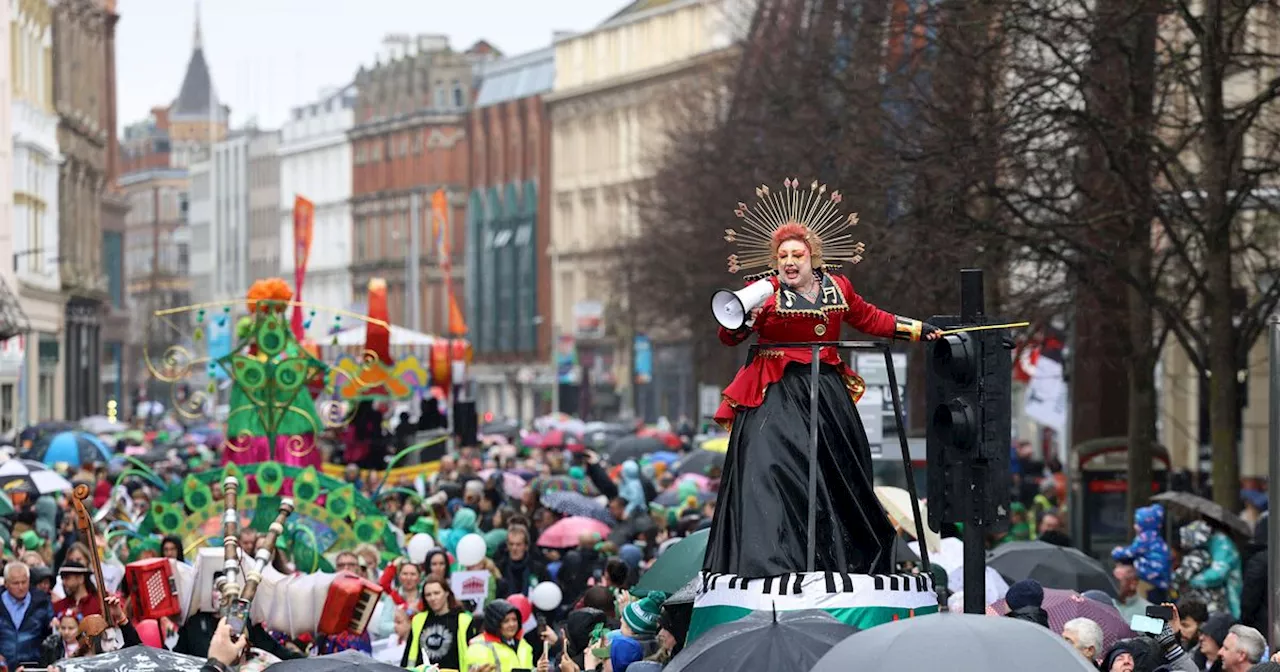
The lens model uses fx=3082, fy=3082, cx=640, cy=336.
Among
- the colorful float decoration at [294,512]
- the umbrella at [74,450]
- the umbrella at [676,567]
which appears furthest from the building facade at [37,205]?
the umbrella at [676,567]

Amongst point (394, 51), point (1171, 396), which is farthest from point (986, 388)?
point (394, 51)

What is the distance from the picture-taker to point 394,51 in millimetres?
150000

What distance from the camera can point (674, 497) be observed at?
1110 inches

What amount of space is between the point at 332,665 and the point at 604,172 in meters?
105

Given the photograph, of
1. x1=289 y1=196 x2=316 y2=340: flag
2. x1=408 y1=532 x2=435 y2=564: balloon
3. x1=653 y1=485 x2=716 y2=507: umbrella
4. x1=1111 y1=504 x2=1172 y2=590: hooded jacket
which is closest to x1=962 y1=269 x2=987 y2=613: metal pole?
x1=1111 y1=504 x2=1172 y2=590: hooded jacket

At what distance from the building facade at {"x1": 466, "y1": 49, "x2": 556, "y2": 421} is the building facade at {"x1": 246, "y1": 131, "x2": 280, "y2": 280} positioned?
107 feet

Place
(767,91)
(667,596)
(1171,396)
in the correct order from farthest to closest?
(1171,396), (767,91), (667,596)

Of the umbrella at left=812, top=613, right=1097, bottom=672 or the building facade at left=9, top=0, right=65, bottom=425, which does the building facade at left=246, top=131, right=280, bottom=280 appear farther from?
the umbrella at left=812, top=613, right=1097, bottom=672

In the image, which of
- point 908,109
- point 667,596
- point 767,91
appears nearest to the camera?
point 667,596

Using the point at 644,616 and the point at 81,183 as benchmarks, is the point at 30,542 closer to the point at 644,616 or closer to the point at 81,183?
the point at 644,616

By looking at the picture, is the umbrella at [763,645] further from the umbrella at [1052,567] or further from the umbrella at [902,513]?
the umbrella at [902,513]

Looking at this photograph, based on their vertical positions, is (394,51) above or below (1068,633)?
above

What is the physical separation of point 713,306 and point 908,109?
20.9 metres

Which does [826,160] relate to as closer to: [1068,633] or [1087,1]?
[1087,1]
